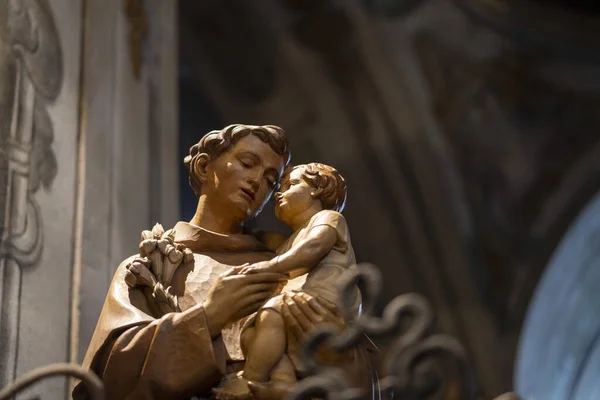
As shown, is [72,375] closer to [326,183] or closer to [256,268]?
[256,268]

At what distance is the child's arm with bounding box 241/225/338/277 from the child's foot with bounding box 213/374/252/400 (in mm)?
370

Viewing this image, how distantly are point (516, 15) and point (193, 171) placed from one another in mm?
4928

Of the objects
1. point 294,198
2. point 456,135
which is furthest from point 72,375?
point 456,135

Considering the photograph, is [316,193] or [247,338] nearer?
[247,338]

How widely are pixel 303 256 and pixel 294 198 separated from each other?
0.29 meters

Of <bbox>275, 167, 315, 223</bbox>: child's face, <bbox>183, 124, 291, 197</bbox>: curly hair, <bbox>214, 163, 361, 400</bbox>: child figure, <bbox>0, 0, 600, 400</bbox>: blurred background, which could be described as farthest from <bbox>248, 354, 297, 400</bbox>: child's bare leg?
<bbox>0, 0, 600, 400</bbox>: blurred background

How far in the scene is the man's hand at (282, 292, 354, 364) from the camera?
3139 millimetres

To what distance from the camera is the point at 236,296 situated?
10.7 ft

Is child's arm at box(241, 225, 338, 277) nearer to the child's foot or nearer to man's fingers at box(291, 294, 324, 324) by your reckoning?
man's fingers at box(291, 294, 324, 324)

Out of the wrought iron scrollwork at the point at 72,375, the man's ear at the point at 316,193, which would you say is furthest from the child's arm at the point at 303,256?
the wrought iron scrollwork at the point at 72,375

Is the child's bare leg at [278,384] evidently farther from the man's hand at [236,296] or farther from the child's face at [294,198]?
the child's face at [294,198]

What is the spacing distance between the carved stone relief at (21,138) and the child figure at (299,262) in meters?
1.48

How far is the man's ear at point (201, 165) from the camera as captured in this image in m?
3.74

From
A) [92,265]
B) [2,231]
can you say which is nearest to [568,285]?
[92,265]
